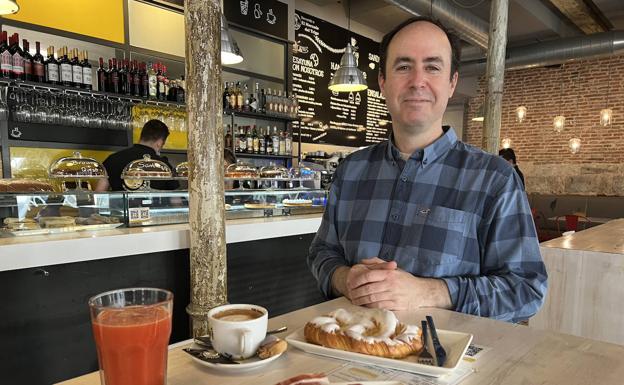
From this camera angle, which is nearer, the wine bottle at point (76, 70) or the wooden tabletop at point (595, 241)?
the wooden tabletop at point (595, 241)

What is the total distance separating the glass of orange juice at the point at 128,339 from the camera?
63 cm

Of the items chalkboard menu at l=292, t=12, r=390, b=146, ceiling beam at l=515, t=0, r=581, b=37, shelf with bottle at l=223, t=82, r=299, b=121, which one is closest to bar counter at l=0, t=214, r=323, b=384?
shelf with bottle at l=223, t=82, r=299, b=121

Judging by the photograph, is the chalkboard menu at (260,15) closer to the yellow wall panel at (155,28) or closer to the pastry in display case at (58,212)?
the yellow wall panel at (155,28)

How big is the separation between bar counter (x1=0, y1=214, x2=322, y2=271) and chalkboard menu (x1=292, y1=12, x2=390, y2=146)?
13.2 ft

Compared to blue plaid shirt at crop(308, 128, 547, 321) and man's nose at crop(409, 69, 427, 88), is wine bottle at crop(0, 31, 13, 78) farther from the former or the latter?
man's nose at crop(409, 69, 427, 88)

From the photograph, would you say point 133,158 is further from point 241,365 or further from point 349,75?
point 241,365

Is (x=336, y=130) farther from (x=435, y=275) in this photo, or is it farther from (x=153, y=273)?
(x=435, y=275)

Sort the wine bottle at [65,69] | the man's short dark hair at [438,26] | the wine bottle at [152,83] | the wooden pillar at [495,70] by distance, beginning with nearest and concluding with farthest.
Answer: the man's short dark hair at [438,26] → the wine bottle at [65,69] → the wine bottle at [152,83] → the wooden pillar at [495,70]

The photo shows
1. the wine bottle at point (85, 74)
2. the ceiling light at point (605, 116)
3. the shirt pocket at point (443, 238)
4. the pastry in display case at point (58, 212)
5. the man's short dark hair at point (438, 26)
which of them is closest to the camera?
the shirt pocket at point (443, 238)

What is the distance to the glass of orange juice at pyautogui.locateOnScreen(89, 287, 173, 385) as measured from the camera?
634mm

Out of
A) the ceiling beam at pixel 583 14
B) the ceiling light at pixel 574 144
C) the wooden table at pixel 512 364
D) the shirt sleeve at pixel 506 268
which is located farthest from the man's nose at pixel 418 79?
the ceiling light at pixel 574 144

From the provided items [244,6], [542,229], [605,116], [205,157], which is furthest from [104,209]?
[605,116]

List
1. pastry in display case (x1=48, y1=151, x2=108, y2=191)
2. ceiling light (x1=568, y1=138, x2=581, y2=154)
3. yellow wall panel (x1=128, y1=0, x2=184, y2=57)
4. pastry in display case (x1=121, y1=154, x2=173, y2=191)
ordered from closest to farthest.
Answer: pastry in display case (x1=48, y1=151, x2=108, y2=191), pastry in display case (x1=121, y1=154, x2=173, y2=191), yellow wall panel (x1=128, y1=0, x2=184, y2=57), ceiling light (x1=568, y1=138, x2=581, y2=154)

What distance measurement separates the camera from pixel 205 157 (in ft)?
6.99
